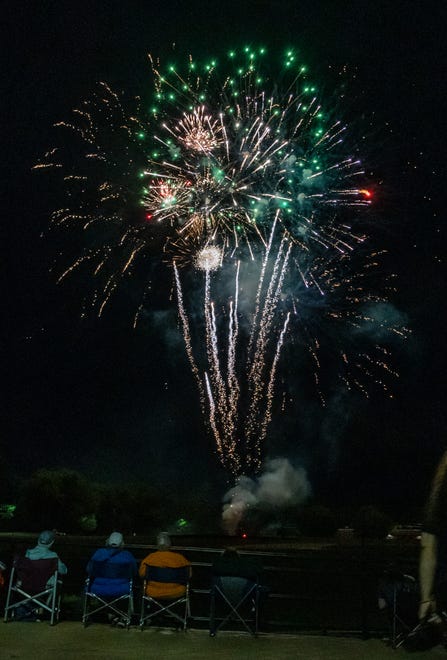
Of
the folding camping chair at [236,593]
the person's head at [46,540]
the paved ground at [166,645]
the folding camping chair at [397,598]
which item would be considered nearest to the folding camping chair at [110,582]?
the paved ground at [166,645]

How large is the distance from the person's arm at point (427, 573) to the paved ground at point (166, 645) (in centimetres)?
412

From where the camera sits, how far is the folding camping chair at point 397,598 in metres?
7.09

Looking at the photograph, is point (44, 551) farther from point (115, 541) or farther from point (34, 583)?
point (115, 541)

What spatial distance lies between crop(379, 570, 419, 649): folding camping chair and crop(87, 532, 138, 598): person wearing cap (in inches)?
109

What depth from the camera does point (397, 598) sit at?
283 inches

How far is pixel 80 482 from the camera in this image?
7800cm

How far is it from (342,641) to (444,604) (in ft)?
15.6

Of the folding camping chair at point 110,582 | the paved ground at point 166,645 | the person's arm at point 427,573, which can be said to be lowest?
the paved ground at point 166,645

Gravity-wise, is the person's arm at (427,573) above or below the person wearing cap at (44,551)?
below

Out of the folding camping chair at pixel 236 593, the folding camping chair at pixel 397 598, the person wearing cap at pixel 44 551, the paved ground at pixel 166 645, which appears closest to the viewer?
the paved ground at pixel 166 645

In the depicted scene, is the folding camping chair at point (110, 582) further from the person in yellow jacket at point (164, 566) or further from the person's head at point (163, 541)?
the person's head at point (163, 541)

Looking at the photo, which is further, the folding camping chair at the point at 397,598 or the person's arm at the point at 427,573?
the folding camping chair at the point at 397,598

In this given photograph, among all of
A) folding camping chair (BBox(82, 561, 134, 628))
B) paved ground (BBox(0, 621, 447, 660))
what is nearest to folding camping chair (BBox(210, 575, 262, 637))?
paved ground (BBox(0, 621, 447, 660))

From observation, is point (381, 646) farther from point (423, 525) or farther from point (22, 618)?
point (423, 525)
